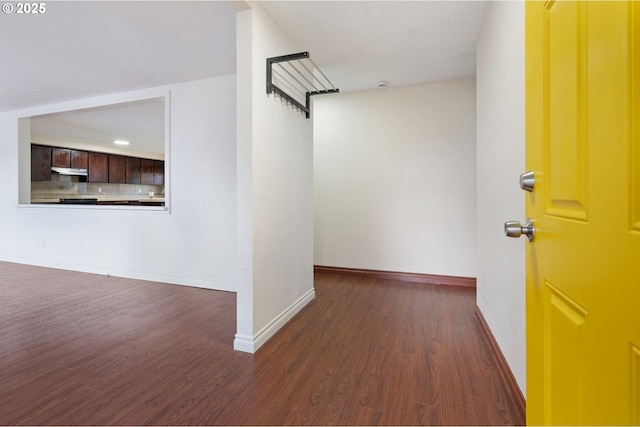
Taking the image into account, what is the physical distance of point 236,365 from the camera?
5.82ft

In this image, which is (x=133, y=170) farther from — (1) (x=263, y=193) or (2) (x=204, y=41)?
(1) (x=263, y=193)

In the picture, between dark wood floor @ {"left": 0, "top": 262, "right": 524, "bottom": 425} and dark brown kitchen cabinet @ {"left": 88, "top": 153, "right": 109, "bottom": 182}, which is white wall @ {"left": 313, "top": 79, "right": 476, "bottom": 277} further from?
dark brown kitchen cabinet @ {"left": 88, "top": 153, "right": 109, "bottom": 182}

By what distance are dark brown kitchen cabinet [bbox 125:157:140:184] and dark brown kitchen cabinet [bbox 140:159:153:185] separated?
5.2 inches

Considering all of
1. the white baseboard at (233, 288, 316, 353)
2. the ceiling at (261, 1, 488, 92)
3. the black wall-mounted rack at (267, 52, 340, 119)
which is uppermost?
the ceiling at (261, 1, 488, 92)

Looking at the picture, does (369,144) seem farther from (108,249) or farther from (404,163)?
(108,249)

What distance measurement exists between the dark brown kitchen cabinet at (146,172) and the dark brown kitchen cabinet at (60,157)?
1865 mm

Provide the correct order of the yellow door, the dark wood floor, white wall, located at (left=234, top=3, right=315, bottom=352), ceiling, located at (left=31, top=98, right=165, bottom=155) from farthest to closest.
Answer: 1. ceiling, located at (left=31, top=98, right=165, bottom=155)
2. white wall, located at (left=234, top=3, right=315, bottom=352)
3. the dark wood floor
4. the yellow door

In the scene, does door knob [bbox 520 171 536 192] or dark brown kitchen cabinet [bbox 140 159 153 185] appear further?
dark brown kitchen cabinet [bbox 140 159 153 185]

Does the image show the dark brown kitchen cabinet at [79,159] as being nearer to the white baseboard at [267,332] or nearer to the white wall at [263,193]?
the white wall at [263,193]

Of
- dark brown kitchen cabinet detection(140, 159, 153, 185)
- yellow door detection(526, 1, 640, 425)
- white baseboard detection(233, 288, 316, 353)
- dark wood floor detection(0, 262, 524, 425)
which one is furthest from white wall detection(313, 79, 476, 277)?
dark brown kitchen cabinet detection(140, 159, 153, 185)

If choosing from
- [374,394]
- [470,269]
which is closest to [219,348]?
[374,394]

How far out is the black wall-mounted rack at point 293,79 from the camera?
2.08 meters

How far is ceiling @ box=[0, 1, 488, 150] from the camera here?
2.03 metres

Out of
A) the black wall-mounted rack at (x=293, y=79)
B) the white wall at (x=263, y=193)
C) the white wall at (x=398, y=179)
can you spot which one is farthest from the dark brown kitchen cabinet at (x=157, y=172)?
the white wall at (x=263, y=193)
